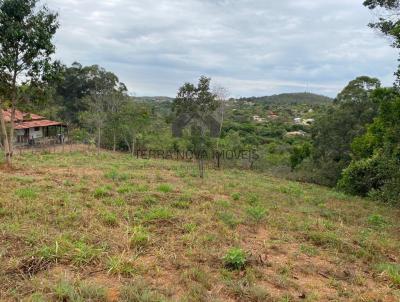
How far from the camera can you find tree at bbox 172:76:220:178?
28.7 metres

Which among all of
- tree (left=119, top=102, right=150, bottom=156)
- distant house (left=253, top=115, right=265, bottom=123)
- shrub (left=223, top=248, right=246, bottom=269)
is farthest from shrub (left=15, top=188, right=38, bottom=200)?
distant house (left=253, top=115, right=265, bottom=123)

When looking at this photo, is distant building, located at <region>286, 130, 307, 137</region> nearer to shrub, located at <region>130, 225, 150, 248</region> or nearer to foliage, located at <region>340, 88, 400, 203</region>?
foliage, located at <region>340, 88, 400, 203</region>

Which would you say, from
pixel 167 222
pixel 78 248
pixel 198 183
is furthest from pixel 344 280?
pixel 198 183

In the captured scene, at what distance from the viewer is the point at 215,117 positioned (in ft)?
102

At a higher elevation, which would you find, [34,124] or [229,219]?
[34,124]

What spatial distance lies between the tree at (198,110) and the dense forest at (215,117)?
3.3 inches

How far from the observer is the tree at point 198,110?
28.7 m

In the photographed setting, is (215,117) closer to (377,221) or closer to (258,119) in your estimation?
(377,221)

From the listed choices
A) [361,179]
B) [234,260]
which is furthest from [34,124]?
[234,260]

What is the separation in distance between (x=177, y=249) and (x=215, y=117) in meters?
26.2

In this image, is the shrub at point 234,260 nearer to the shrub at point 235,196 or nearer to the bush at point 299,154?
the shrub at point 235,196

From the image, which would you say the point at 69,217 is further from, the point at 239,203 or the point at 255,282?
the point at 239,203

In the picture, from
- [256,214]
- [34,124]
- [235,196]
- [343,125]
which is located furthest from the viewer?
[34,124]

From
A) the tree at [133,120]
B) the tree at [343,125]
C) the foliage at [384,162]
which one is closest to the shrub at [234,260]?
the foliage at [384,162]
